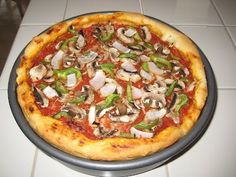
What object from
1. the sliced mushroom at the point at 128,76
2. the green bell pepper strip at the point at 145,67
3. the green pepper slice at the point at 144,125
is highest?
the green bell pepper strip at the point at 145,67

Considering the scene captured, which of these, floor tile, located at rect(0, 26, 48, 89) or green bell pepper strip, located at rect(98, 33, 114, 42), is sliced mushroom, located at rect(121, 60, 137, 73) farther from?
floor tile, located at rect(0, 26, 48, 89)

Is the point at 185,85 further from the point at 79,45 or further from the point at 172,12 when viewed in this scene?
the point at 172,12

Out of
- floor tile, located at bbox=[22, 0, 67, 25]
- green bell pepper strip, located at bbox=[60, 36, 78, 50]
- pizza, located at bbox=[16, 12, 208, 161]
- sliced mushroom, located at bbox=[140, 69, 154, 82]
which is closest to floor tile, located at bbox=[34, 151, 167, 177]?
pizza, located at bbox=[16, 12, 208, 161]

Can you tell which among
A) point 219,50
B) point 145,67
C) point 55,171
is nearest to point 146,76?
point 145,67

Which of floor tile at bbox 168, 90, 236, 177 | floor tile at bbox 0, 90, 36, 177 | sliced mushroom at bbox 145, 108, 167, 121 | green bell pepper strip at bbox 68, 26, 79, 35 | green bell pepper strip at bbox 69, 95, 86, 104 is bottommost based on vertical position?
floor tile at bbox 168, 90, 236, 177

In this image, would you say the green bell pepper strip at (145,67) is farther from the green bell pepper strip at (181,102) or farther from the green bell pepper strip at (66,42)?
the green bell pepper strip at (66,42)

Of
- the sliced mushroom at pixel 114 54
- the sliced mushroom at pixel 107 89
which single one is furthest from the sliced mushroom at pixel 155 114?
the sliced mushroom at pixel 114 54

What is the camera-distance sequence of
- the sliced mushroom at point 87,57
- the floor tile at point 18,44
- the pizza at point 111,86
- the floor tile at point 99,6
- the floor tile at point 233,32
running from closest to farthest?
the pizza at point 111,86, the sliced mushroom at point 87,57, the floor tile at point 18,44, the floor tile at point 233,32, the floor tile at point 99,6
